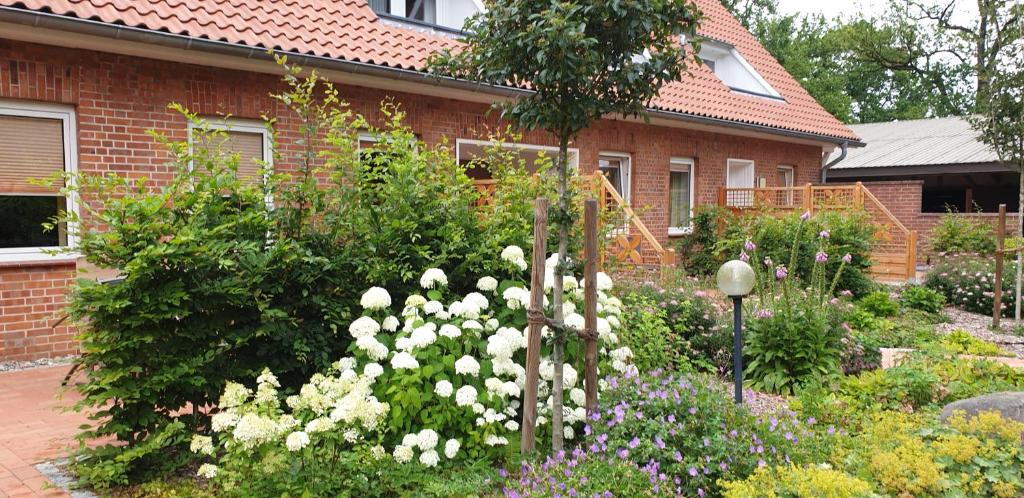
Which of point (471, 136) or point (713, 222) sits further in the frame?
point (713, 222)

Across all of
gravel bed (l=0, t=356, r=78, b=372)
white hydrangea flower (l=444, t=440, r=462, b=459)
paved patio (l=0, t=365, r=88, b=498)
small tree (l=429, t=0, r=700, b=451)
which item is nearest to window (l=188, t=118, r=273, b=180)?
gravel bed (l=0, t=356, r=78, b=372)

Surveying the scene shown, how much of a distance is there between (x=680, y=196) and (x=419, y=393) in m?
11.9

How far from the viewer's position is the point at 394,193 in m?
5.02

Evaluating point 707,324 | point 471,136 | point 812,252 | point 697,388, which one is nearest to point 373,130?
point 697,388

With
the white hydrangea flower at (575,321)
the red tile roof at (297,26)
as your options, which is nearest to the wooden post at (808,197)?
the red tile roof at (297,26)

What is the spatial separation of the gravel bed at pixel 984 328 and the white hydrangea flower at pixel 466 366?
6731 mm

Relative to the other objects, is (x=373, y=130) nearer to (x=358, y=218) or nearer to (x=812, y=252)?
(x=358, y=218)

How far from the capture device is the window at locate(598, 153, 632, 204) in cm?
1343

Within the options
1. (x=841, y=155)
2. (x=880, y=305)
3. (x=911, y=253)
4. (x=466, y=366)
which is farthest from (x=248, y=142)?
(x=841, y=155)

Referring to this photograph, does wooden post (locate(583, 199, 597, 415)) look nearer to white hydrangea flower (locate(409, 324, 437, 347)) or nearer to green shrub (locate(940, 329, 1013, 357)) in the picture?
white hydrangea flower (locate(409, 324, 437, 347))

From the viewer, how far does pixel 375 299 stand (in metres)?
4.41

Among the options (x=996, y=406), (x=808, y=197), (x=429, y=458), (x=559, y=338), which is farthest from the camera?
(x=808, y=197)

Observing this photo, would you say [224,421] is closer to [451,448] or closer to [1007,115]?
[451,448]

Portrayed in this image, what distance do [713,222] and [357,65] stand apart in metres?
8.14
